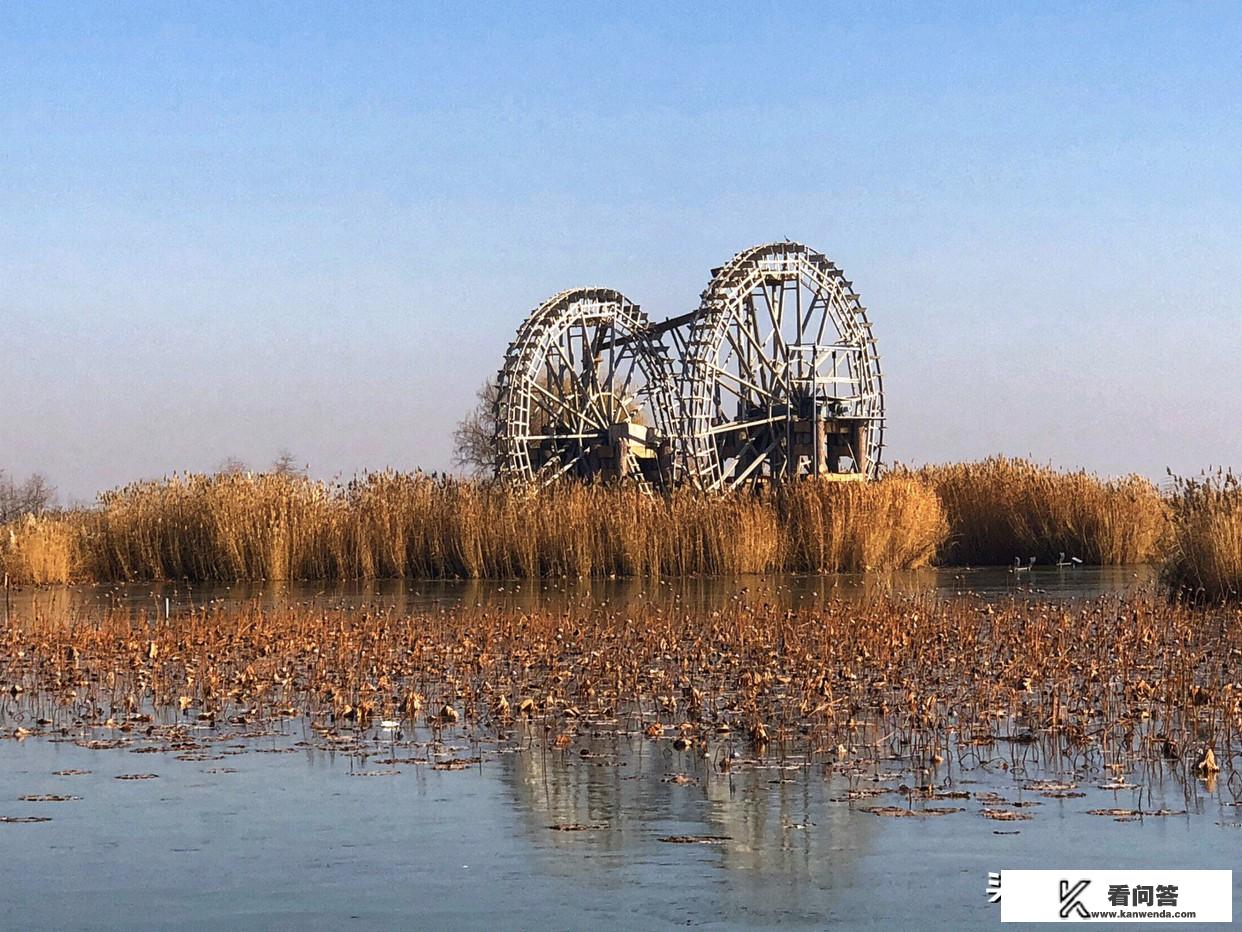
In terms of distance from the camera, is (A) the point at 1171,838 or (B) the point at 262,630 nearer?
(A) the point at 1171,838

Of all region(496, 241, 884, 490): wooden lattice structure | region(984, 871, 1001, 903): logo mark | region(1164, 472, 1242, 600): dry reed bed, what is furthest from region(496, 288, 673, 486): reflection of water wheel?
region(984, 871, 1001, 903): logo mark

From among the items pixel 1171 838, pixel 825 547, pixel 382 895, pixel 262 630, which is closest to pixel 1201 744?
pixel 1171 838

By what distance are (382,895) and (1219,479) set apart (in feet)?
50.0

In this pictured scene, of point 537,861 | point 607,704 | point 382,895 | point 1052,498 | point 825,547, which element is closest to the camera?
point 382,895

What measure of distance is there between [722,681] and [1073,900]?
5.76 m

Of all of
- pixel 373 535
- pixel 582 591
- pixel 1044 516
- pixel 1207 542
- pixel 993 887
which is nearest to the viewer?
pixel 993 887

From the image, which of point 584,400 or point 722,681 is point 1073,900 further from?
point 584,400

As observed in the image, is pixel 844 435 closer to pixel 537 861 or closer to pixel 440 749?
pixel 440 749

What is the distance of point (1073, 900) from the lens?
577cm

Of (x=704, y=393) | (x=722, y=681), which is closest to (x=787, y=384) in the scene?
(x=704, y=393)

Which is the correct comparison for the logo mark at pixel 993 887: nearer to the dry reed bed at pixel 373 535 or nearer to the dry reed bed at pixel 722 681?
the dry reed bed at pixel 722 681

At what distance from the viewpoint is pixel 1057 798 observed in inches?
294

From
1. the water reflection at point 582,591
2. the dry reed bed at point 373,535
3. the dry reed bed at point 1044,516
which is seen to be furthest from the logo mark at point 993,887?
the dry reed bed at point 1044,516

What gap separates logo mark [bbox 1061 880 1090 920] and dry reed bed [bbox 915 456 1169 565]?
950 inches
